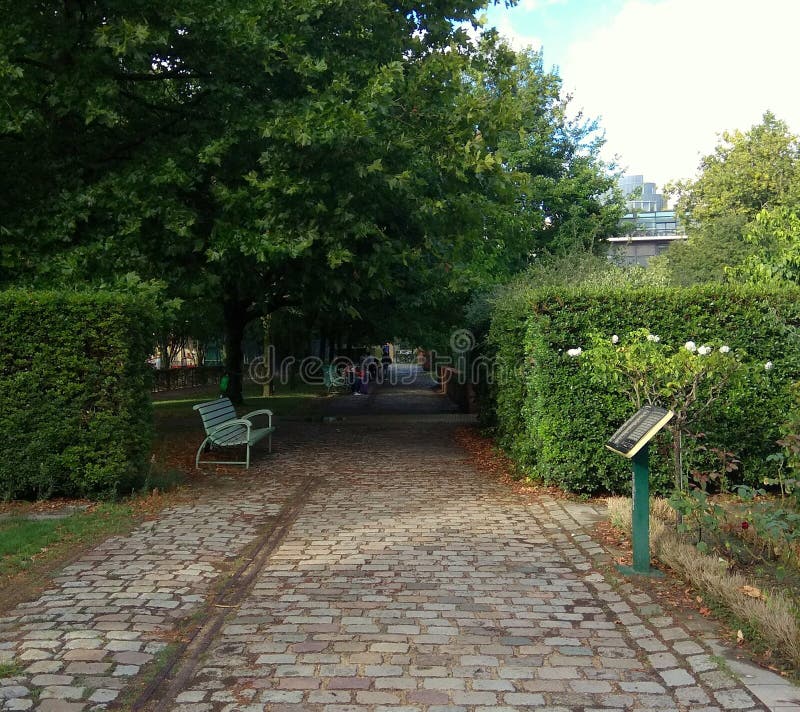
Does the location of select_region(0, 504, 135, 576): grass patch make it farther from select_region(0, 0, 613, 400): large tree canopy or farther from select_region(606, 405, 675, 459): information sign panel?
select_region(606, 405, 675, 459): information sign panel

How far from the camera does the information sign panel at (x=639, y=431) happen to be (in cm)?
559

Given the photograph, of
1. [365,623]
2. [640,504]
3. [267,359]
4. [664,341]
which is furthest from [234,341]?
[365,623]

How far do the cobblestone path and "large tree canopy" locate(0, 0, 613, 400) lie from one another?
430 centimetres

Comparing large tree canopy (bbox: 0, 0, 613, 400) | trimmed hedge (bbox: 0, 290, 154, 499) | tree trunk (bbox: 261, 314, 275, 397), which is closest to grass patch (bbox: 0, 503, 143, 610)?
trimmed hedge (bbox: 0, 290, 154, 499)

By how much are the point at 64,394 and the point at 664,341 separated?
279 inches

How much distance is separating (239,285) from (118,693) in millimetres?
11064

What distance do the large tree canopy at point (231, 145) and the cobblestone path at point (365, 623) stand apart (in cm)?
430

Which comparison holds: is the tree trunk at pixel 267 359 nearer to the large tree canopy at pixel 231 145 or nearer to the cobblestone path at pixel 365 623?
the large tree canopy at pixel 231 145

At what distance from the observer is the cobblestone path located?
3.87 meters

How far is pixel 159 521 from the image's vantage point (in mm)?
7707

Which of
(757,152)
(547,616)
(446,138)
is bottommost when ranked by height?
(547,616)

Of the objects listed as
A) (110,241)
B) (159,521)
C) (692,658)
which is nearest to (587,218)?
(110,241)

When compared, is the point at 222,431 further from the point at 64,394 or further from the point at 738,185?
the point at 738,185

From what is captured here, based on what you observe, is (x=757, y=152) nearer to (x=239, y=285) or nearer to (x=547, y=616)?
(x=239, y=285)
